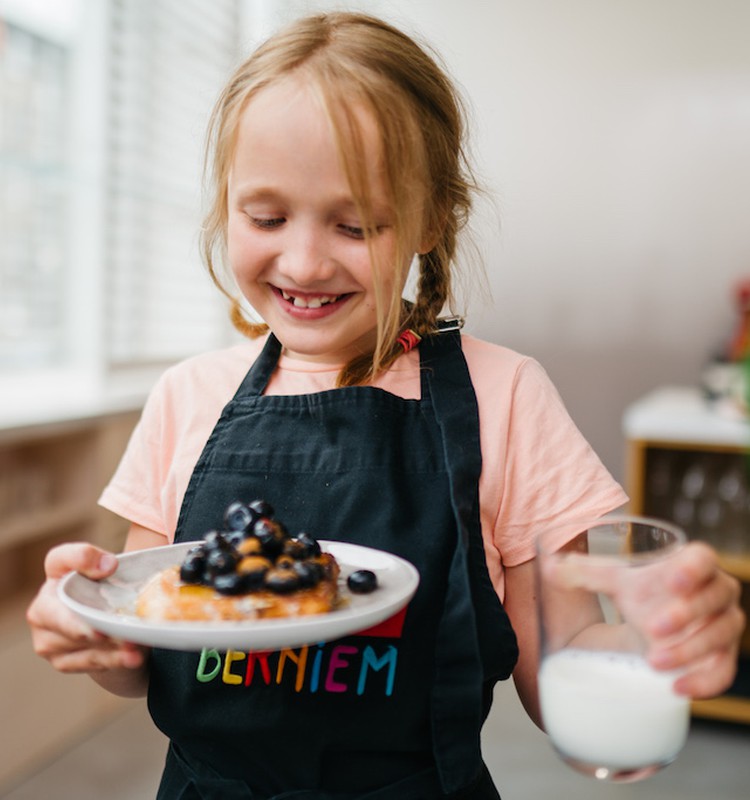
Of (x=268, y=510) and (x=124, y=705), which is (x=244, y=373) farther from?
(x=124, y=705)

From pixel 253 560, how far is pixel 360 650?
0.16 meters

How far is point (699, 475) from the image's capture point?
7.52ft

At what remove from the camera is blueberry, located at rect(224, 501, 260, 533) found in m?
Result: 0.66

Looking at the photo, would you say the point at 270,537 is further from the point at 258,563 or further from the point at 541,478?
the point at 541,478

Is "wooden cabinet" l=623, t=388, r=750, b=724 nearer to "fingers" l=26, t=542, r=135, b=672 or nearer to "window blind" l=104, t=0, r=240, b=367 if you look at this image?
"window blind" l=104, t=0, r=240, b=367

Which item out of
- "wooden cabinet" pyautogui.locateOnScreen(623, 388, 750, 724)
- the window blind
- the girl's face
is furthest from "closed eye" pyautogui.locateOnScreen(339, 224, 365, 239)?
the window blind


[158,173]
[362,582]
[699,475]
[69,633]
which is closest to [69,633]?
[69,633]

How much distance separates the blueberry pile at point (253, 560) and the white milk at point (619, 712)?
0.18 meters

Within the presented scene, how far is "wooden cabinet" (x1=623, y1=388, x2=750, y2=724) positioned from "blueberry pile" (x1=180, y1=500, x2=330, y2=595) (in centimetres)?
161

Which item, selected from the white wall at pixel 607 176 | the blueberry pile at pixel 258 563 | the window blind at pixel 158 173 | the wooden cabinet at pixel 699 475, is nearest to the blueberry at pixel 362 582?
the blueberry pile at pixel 258 563

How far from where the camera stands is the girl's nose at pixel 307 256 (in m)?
0.70

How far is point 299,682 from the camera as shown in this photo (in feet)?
2.40

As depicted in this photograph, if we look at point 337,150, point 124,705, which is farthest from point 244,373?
point 124,705

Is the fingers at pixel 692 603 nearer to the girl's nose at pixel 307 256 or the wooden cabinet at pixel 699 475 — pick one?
the girl's nose at pixel 307 256
